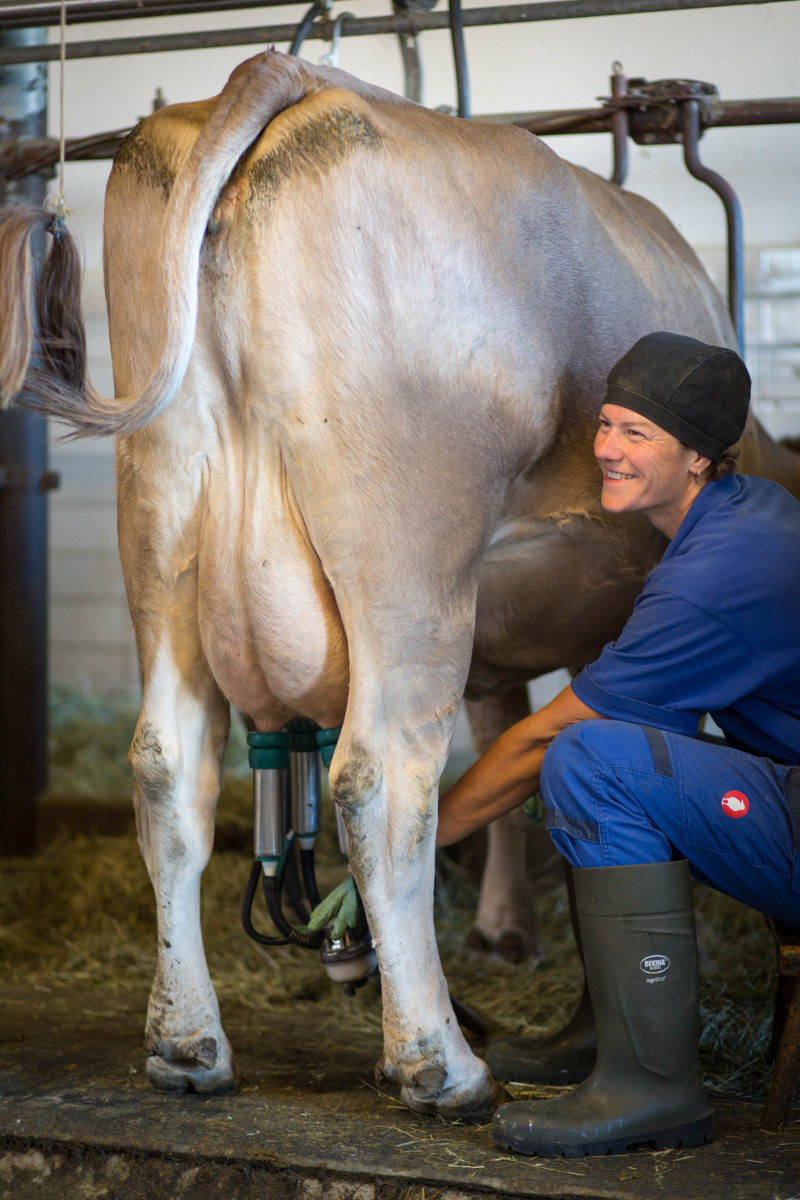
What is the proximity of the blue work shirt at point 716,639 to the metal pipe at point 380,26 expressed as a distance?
154cm

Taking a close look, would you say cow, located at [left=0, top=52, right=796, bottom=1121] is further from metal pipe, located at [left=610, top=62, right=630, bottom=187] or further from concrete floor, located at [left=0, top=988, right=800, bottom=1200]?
metal pipe, located at [left=610, top=62, right=630, bottom=187]

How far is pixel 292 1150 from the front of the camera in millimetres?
1950

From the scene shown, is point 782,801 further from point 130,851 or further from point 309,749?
point 130,851

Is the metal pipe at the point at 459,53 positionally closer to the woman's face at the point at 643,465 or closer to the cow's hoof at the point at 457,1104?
the woman's face at the point at 643,465

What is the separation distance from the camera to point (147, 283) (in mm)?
2168

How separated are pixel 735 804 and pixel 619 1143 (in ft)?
1.91

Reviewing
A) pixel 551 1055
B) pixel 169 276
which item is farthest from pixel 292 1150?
pixel 169 276

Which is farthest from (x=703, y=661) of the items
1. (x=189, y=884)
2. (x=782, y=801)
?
(x=189, y=884)

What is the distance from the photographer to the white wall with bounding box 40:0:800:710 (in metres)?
4.63

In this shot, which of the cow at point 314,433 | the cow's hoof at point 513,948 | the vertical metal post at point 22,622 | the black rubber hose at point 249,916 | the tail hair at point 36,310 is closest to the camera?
the tail hair at point 36,310

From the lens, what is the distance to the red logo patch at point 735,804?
197 centimetres

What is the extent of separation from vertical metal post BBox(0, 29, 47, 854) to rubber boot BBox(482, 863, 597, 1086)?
2337 millimetres

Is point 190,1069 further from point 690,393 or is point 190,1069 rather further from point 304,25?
point 304,25

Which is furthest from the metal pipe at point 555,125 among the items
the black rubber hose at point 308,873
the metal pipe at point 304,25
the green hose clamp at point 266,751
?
the black rubber hose at point 308,873
